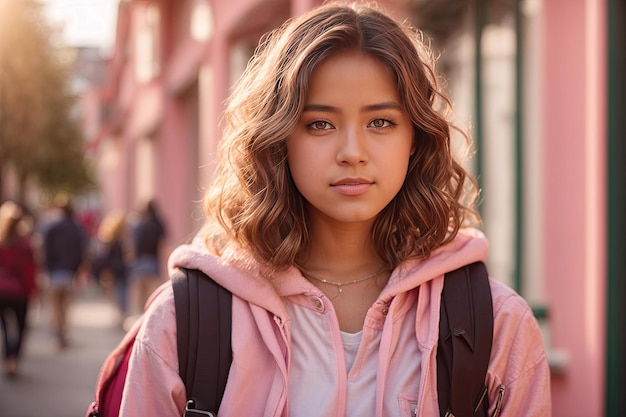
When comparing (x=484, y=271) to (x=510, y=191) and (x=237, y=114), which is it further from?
(x=510, y=191)

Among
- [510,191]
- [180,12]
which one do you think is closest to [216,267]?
[510,191]

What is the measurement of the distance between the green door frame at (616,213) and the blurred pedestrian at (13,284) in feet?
20.0

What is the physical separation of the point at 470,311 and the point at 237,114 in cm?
80

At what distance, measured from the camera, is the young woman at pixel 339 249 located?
207 centimetres

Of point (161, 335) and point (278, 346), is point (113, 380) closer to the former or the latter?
point (161, 335)

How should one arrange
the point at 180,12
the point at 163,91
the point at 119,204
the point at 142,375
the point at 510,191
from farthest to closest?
the point at 119,204, the point at 163,91, the point at 180,12, the point at 510,191, the point at 142,375

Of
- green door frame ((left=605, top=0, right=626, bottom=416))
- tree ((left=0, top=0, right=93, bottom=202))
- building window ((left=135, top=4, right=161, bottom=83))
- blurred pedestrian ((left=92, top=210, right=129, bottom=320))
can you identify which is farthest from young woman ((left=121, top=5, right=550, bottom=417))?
tree ((left=0, top=0, right=93, bottom=202))

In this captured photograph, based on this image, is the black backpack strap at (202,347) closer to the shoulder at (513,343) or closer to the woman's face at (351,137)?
the woman's face at (351,137)

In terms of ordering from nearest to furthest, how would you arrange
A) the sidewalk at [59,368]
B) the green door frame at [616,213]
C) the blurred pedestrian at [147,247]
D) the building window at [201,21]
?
1. the green door frame at [616,213]
2. the sidewalk at [59,368]
3. the building window at [201,21]
4. the blurred pedestrian at [147,247]

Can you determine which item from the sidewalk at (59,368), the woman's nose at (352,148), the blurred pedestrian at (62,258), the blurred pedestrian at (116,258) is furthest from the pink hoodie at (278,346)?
the blurred pedestrian at (116,258)

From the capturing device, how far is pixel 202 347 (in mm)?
2051

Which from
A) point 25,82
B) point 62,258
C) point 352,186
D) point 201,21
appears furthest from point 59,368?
point 25,82

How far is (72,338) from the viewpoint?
11.7 metres

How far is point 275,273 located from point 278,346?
20 cm
